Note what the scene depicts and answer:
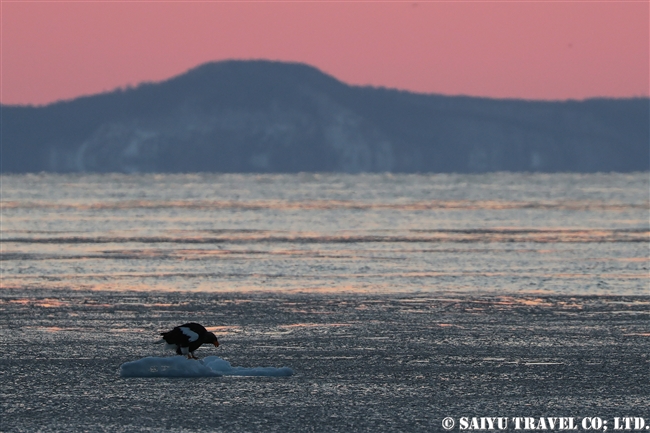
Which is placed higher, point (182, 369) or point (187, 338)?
point (187, 338)

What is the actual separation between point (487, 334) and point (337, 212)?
56.4 meters

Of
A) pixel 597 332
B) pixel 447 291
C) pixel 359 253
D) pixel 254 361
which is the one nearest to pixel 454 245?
pixel 359 253

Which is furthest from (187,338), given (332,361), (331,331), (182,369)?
(331,331)

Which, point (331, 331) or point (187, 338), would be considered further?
point (331, 331)

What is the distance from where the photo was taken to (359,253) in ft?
119

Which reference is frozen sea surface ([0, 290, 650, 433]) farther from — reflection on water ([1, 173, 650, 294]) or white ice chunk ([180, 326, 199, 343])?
reflection on water ([1, 173, 650, 294])

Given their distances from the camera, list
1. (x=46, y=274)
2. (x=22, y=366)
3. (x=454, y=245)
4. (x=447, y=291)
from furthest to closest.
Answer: (x=454, y=245) < (x=46, y=274) < (x=447, y=291) < (x=22, y=366)

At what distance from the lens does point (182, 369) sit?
45.8ft

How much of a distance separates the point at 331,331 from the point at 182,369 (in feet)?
14.7

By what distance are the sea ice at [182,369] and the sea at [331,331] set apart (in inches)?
6.7

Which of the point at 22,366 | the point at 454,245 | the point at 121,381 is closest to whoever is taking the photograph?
the point at 121,381

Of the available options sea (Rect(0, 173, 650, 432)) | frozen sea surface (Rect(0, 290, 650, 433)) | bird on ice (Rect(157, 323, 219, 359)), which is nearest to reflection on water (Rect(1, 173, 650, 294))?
sea (Rect(0, 173, 650, 432))

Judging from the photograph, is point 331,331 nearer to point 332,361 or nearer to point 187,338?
point 332,361

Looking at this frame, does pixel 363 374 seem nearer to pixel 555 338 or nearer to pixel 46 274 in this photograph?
pixel 555 338
